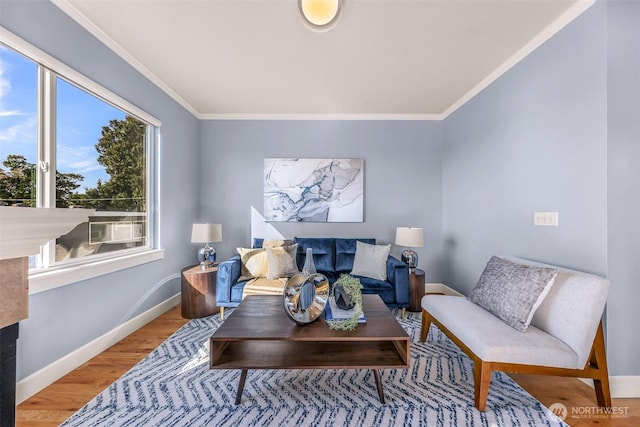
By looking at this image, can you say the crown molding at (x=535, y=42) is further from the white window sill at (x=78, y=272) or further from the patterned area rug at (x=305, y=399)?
the white window sill at (x=78, y=272)

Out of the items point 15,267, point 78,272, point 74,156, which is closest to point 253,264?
point 78,272

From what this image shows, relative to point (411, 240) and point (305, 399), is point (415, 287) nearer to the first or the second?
point (411, 240)

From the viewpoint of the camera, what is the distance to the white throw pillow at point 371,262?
3162 millimetres

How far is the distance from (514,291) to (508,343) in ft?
1.35

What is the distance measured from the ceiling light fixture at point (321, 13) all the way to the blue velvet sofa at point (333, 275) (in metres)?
2.39

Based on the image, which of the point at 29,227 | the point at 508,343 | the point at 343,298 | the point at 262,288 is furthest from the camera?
the point at 262,288

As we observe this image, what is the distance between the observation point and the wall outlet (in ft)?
6.88

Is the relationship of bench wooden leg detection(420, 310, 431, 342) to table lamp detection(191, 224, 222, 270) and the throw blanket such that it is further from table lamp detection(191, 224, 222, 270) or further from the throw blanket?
table lamp detection(191, 224, 222, 270)

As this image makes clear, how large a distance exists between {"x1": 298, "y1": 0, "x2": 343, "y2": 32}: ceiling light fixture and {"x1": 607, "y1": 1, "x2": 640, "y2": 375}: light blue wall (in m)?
1.82

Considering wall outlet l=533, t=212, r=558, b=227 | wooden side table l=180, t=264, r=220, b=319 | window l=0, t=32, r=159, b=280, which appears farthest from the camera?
wooden side table l=180, t=264, r=220, b=319

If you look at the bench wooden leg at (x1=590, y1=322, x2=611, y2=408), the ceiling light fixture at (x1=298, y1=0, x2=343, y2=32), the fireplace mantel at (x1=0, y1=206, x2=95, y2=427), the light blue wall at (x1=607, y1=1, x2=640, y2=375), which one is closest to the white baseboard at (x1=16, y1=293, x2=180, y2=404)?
the fireplace mantel at (x1=0, y1=206, x2=95, y2=427)

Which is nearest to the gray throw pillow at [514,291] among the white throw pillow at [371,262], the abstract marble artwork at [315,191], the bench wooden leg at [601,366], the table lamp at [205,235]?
the bench wooden leg at [601,366]

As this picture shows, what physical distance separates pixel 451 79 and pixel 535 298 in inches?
93.8

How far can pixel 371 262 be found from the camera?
A: 10.6 ft
